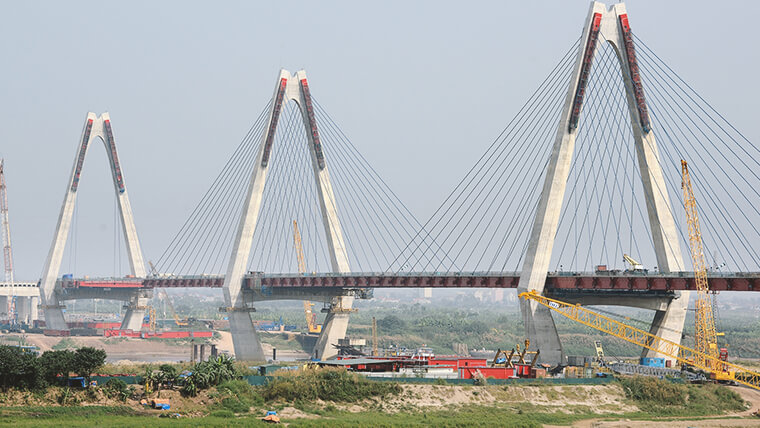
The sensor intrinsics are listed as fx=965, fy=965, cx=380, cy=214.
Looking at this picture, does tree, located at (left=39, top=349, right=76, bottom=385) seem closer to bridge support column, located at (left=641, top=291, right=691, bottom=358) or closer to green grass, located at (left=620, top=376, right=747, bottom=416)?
green grass, located at (left=620, top=376, right=747, bottom=416)

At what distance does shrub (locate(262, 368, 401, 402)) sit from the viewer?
77.3 metres

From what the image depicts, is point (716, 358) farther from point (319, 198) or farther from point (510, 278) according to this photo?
point (319, 198)

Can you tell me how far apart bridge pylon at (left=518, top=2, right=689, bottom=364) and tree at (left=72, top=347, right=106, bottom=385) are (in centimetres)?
4382

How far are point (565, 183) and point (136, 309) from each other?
120 metres

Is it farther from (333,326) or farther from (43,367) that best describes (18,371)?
(333,326)

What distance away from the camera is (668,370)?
96312 millimetres

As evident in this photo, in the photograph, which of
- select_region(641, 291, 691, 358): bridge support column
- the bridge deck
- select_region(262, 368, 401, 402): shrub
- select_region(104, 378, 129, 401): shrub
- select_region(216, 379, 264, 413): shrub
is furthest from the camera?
select_region(641, 291, 691, 358): bridge support column

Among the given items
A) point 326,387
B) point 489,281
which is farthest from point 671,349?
point 326,387

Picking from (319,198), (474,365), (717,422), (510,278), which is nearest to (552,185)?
(510,278)

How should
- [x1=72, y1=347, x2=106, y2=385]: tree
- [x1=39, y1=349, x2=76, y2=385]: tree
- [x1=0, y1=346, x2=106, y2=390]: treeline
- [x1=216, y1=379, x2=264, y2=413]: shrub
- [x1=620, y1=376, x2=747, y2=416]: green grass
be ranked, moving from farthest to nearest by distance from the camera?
[x1=620, y1=376, x2=747, y2=416]: green grass → [x1=72, y1=347, x2=106, y2=385]: tree → [x1=216, y1=379, x2=264, y2=413]: shrub → [x1=39, y1=349, x2=76, y2=385]: tree → [x1=0, y1=346, x2=106, y2=390]: treeline

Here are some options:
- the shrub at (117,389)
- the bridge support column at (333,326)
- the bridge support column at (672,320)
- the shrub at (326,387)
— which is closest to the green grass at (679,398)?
the bridge support column at (672,320)

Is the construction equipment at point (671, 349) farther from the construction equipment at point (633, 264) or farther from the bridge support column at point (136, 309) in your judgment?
the bridge support column at point (136, 309)

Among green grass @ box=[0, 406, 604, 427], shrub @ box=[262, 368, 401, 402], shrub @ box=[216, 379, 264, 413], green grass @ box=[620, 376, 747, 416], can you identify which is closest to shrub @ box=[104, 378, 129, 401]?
green grass @ box=[0, 406, 604, 427]

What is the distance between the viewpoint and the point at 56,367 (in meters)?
73.0
